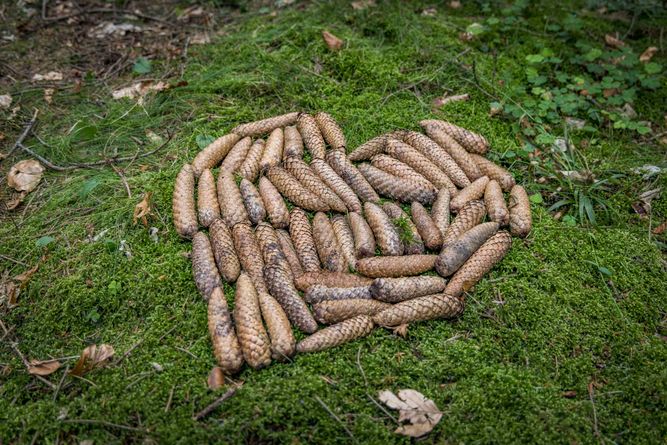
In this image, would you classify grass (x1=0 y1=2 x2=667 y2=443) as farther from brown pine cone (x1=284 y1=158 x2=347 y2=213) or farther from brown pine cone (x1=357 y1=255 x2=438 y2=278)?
brown pine cone (x1=284 y1=158 x2=347 y2=213)

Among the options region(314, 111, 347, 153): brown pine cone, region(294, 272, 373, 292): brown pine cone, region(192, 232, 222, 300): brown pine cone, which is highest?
region(314, 111, 347, 153): brown pine cone

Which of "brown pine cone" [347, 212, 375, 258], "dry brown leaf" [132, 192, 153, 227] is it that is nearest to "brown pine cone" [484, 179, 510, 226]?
"brown pine cone" [347, 212, 375, 258]

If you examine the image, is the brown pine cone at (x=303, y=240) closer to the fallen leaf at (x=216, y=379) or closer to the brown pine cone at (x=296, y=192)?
the brown pine cone at (x=296, y=192)

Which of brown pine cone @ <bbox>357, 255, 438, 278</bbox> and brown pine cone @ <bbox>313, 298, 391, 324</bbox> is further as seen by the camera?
brown pine cone @ <bbox>357, 255, 438, 278</bbox>

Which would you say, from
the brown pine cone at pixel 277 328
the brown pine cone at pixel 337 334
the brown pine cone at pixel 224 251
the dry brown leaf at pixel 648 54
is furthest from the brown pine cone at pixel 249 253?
the dry brown leaf at pixel 648 54

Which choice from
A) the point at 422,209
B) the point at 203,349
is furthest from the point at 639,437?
the point at 203,349

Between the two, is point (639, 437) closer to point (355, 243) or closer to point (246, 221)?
point (355, 243)

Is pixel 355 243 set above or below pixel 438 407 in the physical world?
above
